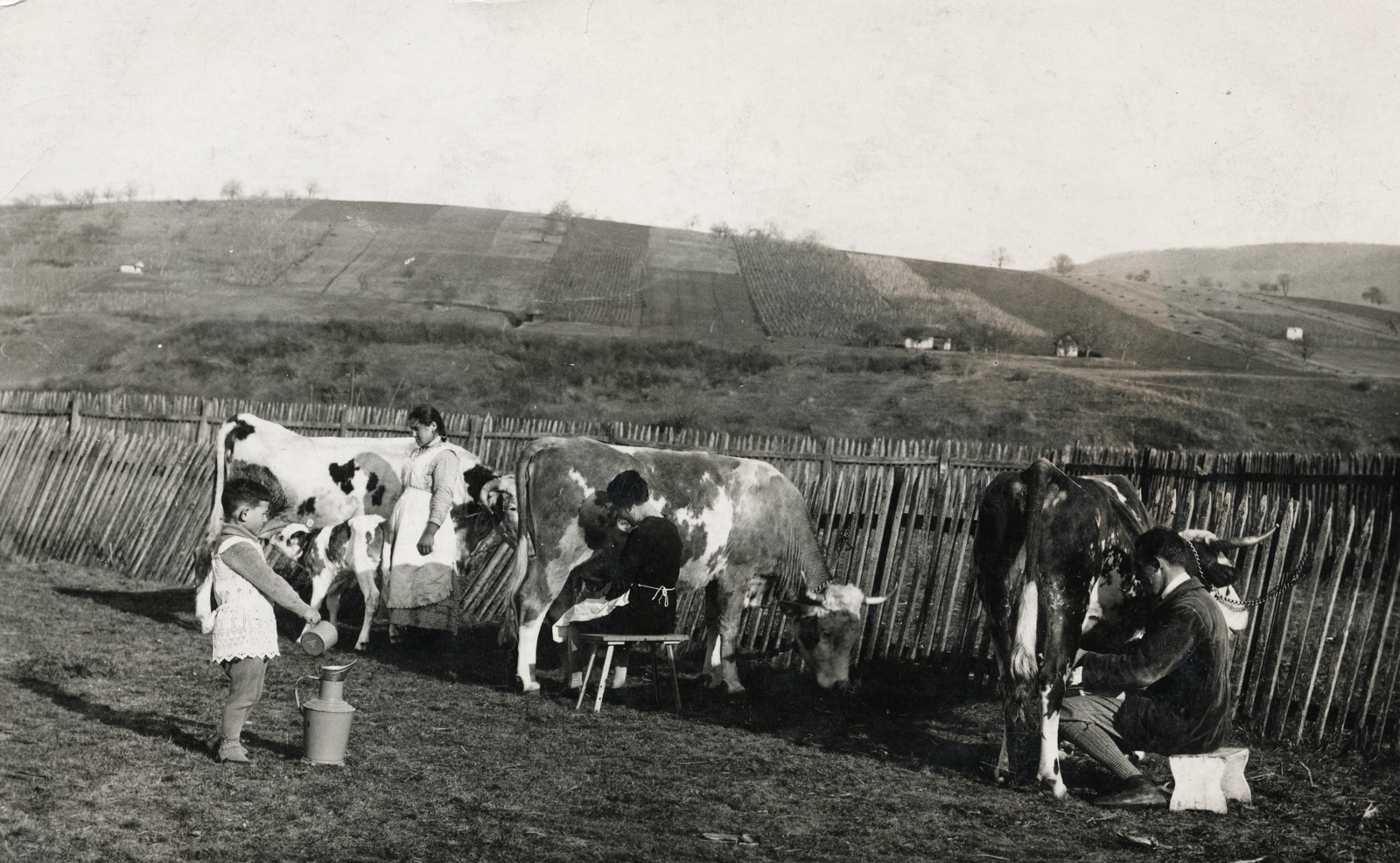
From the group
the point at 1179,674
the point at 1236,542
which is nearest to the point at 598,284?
the point at 1236,542

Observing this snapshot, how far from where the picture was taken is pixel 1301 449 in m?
25.1

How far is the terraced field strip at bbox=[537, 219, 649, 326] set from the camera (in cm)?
3147

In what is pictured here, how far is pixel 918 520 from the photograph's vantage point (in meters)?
10.0

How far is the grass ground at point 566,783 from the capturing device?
15.3 ft

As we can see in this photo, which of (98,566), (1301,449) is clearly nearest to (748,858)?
(98,566)

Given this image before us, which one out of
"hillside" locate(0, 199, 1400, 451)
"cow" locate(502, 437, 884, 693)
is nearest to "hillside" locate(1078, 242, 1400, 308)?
"hillside" locate(0, 199, 1400, 451)

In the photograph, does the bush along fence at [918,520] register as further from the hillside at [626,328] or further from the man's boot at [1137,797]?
the hillside at [626,328]

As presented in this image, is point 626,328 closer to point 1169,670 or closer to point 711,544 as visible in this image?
point 711,544

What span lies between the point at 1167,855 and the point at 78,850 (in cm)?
454

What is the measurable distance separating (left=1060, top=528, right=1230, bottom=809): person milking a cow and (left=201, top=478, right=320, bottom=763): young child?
4.09m

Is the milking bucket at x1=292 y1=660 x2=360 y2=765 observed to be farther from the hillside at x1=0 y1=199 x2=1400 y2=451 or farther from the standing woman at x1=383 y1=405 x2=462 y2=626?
the hillside at x1=0 y1=199 x2=1400 y2=451

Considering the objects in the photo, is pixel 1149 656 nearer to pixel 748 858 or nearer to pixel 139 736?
pixel 748 858

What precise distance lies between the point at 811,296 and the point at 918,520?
21644mm

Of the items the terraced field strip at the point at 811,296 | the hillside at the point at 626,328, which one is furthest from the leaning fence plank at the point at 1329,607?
the terraced field strip at the point at 811,296
